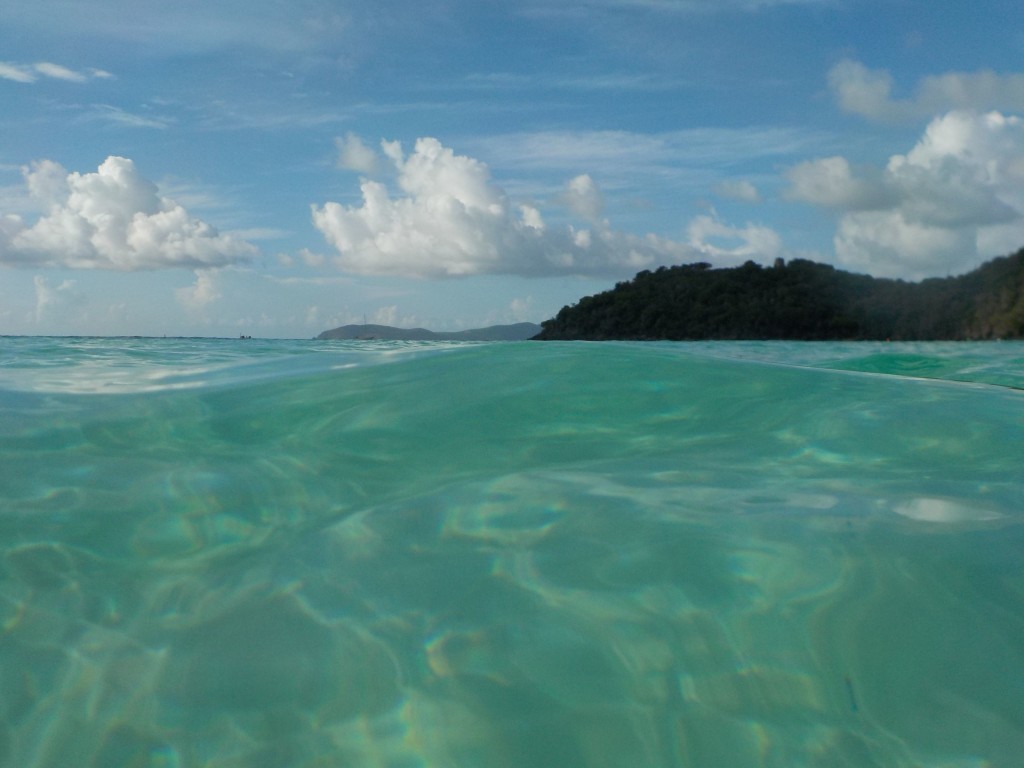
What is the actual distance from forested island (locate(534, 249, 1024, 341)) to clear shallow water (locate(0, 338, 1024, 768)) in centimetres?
5338

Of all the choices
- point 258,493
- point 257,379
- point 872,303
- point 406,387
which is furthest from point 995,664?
point 872,303

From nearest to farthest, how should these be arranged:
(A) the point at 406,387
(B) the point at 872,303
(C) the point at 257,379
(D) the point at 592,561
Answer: (D) the point at 592,561 → (A) the point at 406,387 → (C) the point at 257,379 → (B) the point at 872,303

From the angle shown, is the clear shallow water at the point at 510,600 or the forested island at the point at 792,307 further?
the forested island at the point at 792,307

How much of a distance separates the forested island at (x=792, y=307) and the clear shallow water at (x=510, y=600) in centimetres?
5338

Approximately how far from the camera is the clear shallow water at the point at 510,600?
67.6 inches

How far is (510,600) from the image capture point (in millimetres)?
2111

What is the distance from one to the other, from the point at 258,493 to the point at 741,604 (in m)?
2.00

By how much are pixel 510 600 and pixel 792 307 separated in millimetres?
72651

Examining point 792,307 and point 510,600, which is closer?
point 510,600

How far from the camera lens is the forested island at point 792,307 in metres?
53.1

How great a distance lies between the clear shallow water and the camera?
5.63ft

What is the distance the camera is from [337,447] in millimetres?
3857

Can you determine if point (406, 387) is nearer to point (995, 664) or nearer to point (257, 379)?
point (257, 379)

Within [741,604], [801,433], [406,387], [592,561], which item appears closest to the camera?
[741,604]
